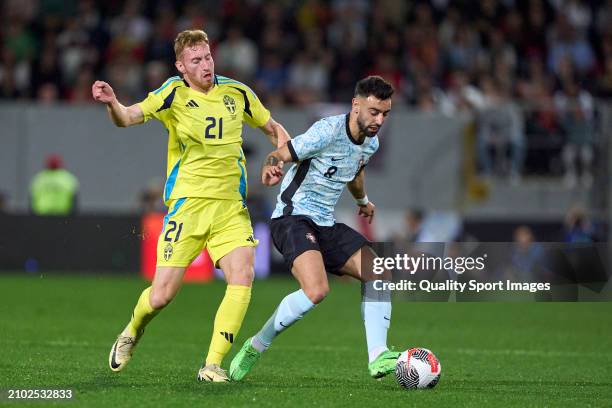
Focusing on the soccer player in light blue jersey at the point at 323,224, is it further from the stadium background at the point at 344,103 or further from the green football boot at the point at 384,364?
the stadium background at the point at 344,103

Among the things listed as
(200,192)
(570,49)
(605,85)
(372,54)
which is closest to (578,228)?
(605,85)

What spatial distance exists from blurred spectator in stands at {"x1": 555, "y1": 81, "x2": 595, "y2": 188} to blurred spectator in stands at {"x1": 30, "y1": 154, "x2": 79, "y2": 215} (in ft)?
25.6

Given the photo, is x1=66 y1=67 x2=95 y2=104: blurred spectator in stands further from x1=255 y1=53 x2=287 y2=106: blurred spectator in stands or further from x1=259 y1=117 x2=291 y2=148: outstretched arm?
x1=259 y1=117 x2=291 y2=148: outstretched arm

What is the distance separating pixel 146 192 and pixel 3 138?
2755mm

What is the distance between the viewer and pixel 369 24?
21.6m

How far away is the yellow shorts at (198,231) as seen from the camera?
27.3 feet

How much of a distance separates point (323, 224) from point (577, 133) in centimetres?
1153

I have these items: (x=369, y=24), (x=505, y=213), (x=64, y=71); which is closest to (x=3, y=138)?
(x=64, y=71)

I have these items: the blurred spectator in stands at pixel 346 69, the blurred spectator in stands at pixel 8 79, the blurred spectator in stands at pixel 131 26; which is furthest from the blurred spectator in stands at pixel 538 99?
the blurred spectator in stands at pixel 8 79

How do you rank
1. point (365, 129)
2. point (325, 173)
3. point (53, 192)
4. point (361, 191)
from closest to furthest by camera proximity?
1. point (365, 129)
2. point (325, 173)
3. point (361, 191)
4. point (53, 192)

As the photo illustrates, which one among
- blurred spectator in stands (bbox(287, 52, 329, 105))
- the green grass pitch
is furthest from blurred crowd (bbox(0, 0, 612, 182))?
the green grass pitch

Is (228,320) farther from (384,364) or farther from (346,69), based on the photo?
(346,69)

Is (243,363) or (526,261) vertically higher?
(526,261)

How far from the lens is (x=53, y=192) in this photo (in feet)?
63.6
